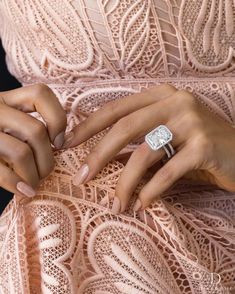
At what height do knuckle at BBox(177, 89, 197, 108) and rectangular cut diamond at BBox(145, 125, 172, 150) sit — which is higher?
knuckle at BBox(177, 89, 197, 108)

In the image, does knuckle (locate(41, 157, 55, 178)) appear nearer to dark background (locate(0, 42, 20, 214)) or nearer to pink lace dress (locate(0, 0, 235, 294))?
pink lace dress (locate(0, 0, 235, 294))

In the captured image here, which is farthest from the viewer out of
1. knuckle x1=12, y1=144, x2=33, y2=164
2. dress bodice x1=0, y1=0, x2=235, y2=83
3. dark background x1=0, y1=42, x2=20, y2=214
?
dark background x1=0, y1=42, x2=20, y2=214

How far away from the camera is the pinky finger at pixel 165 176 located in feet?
2.85

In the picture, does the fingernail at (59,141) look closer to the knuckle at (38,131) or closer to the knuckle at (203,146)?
the knuckle at (38,131)

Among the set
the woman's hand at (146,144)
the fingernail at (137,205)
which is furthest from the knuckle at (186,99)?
the fingernail at (137,205)

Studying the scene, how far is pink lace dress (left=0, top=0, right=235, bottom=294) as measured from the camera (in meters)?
0.85

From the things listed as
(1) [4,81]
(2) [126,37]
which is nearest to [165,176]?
(2) [126,37]

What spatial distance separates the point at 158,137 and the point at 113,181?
84 mm

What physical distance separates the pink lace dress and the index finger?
43 millimetres

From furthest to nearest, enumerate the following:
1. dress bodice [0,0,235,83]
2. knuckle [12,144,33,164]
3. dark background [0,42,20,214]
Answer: dark background [0,42,20,214] → dress bodice [0,0,235,83] → knuckle [12,144,33,164]

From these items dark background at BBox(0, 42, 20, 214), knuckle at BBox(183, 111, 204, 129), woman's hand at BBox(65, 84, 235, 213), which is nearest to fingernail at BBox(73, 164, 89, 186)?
woman's hand at BBox(65, 84, 235, 213)

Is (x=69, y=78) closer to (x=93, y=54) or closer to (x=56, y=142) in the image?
(x=93, y=54)

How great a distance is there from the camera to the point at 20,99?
866mm

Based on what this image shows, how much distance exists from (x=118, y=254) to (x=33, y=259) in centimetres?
11
